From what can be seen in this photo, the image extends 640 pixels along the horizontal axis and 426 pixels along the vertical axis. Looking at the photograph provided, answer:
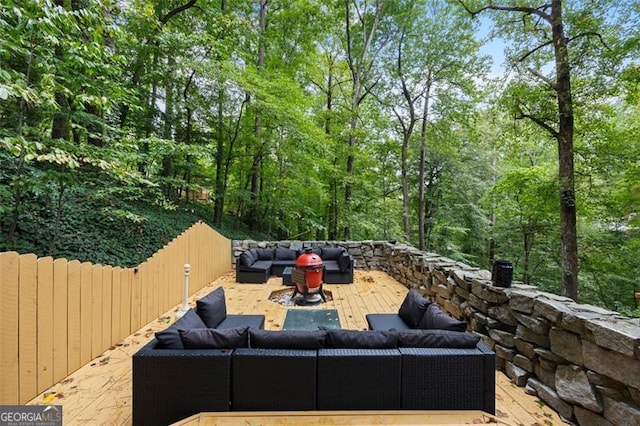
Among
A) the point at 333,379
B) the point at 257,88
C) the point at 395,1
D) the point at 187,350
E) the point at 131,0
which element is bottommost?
the point at 333,379

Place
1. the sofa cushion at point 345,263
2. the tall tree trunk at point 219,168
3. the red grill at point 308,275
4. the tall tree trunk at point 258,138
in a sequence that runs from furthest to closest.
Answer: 1. the tall tree trunk at point 258,138
2. the tall tree trunk at point 219,168
3. the sofa cushion at point 345,263
4. the red grill at point 308,275

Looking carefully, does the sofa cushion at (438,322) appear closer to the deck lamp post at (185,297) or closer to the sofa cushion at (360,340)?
the sofa cushion at (360,340)

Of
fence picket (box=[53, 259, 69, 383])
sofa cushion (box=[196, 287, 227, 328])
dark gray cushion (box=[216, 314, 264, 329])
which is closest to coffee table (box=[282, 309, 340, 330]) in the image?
dark gray cushion (box=[216, 314, 264, 329])

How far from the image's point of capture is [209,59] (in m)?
6.98

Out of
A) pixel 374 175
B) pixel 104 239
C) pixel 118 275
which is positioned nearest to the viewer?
pixel 118 275

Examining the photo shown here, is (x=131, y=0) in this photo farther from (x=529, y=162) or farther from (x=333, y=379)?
(x=529, y=162)

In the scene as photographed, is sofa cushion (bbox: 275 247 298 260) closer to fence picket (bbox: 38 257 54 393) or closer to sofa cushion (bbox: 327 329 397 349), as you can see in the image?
fence picket (bbox: 38 257 54 393)

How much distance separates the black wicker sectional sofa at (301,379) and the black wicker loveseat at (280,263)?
421 cm

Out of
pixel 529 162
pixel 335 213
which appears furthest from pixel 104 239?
pixel 529 162

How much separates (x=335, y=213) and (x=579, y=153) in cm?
667

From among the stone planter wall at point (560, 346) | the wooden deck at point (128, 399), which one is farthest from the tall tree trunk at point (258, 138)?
the stone planter wall at point (560, 346)

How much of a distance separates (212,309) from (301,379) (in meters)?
1.43

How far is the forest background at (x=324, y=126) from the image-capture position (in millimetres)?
3713

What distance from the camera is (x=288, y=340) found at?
225 centimetres
